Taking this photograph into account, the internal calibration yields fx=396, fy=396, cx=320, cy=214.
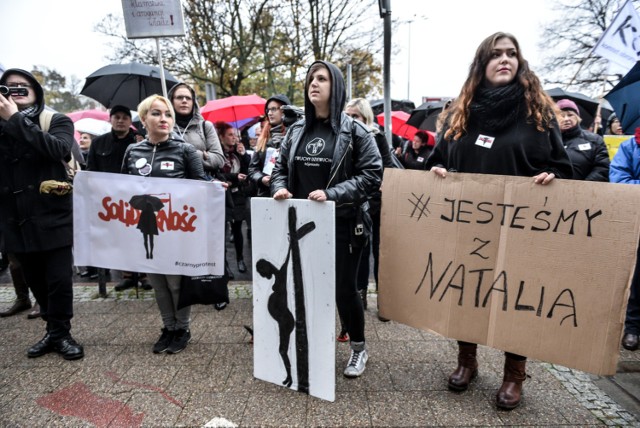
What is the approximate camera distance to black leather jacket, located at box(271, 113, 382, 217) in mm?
2383

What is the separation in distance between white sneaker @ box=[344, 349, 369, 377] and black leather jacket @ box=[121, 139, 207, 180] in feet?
5.86

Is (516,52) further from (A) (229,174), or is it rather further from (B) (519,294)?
(A) (229,174)

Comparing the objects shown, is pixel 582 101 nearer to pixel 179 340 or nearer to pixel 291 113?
pixel 291 113

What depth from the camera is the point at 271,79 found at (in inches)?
668

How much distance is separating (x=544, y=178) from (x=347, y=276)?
4.13 ft

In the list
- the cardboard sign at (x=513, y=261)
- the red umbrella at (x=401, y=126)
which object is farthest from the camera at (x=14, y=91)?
the red umbrella at (x=401, y=126)

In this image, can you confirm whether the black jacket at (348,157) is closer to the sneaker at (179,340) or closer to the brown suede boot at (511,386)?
the brown suede boot at (511,386)

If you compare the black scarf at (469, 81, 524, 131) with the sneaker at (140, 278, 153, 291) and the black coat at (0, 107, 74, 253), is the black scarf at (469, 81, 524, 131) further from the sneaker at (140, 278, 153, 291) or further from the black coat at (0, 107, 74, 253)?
the sneaker at (140, 278, 153, 291)

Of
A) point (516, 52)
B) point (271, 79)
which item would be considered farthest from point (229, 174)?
point (271, 79)

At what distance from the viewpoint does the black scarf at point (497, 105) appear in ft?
7.30

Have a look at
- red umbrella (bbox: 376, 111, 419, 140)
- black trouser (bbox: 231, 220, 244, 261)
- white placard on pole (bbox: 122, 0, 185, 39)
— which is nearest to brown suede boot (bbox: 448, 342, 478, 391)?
black trouser (bbox: 231, 220, 244, 261)

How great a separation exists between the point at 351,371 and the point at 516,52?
2230 millimetres

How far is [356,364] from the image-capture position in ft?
8.94

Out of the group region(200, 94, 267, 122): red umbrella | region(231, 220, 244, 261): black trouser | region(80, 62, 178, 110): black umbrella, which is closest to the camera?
region(231, 220, 244, 261): black trouser
